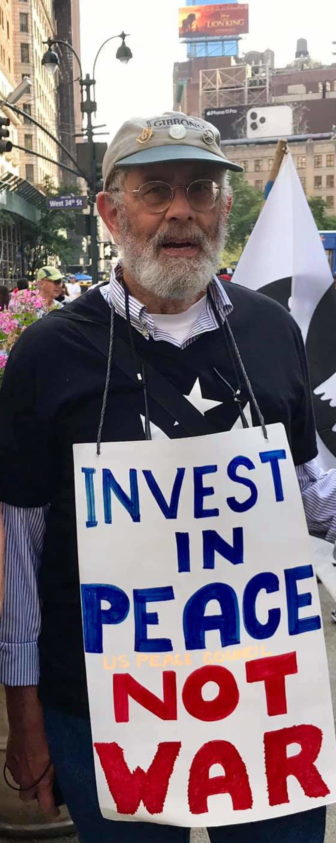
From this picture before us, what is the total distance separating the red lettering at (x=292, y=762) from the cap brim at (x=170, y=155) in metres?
1.09

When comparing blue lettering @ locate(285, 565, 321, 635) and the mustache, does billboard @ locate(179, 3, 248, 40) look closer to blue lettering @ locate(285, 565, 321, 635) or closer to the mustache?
the mustache

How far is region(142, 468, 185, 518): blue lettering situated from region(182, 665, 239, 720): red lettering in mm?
291

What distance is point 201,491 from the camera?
5.58 feet

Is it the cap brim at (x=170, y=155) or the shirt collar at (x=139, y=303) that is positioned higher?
the cap brim at (x=170, y=155)

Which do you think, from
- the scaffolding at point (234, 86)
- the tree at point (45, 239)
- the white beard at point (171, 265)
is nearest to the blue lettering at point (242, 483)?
the white beard at point (171, 265)

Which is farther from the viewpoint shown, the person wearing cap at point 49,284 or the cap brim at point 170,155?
the person wearing cap at point 49,284

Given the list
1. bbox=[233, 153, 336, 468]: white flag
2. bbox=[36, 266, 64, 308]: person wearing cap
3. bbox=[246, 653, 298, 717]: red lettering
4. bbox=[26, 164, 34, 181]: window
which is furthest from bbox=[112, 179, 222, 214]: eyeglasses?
bbox=[26, 164, 34, 181]: window

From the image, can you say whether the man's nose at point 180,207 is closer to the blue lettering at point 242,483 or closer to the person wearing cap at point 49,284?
the blue lettering at point 242,483

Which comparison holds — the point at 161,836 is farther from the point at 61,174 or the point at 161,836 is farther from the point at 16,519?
the point at 61,174

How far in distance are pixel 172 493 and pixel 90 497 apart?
16 cm

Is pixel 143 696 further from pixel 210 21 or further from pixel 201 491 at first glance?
pixel 210 21

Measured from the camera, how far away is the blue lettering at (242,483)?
1.71 m

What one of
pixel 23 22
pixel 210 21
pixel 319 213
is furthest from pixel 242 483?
pixel 210 21

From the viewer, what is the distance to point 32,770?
1913 millimetres
